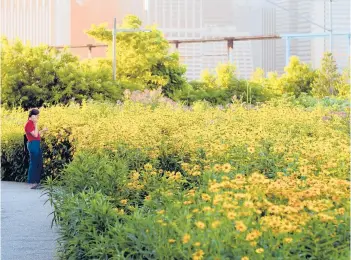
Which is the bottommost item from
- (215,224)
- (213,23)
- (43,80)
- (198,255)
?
(198,255)

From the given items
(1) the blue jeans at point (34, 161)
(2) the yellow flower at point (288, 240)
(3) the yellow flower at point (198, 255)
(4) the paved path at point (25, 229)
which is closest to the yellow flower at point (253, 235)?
(2) the yellow flower at point (288, 240)

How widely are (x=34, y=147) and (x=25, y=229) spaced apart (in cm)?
561

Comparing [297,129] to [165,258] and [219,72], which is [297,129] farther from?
[219,72]

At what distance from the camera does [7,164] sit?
1705cm

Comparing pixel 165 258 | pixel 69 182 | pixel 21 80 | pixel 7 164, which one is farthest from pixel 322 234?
pixel 21 80

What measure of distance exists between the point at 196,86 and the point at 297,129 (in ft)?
94.4

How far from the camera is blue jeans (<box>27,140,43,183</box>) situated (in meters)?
15.3

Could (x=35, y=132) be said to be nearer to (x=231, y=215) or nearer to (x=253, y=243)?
(x=231, y=215)

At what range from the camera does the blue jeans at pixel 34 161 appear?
15.3 m

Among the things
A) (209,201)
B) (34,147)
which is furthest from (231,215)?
(34,147)

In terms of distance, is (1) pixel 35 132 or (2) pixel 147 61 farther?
(2) pixel 147 61

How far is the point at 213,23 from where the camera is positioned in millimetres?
65312

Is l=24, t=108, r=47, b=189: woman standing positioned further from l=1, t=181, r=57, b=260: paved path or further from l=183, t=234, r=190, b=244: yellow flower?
l=183, t=234, r=190, b=244: yellow flower

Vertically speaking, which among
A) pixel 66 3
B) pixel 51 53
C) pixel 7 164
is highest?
pixel 66 3
